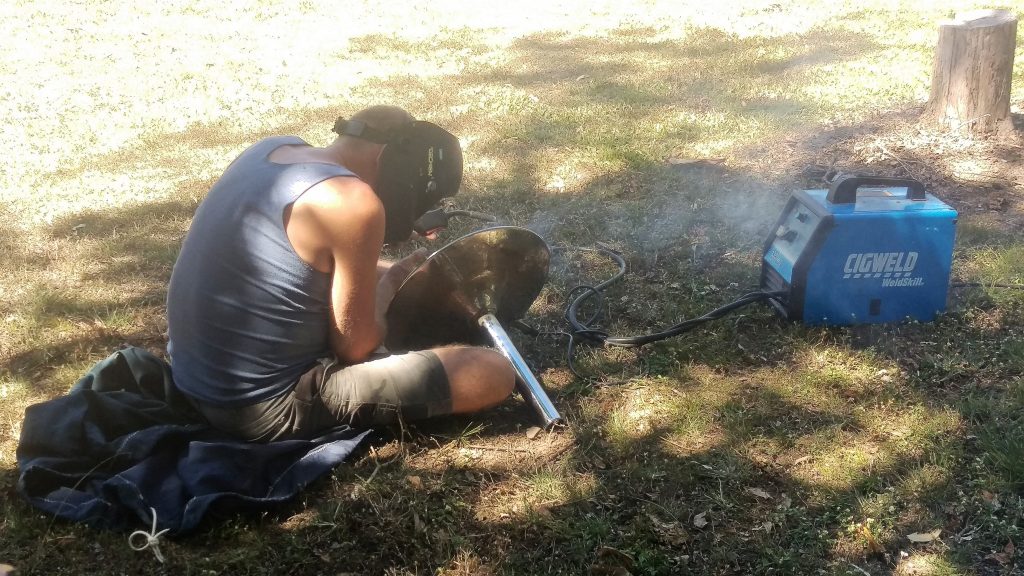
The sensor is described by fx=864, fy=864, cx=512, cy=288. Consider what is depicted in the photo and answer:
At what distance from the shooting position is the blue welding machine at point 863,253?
11.1 feet

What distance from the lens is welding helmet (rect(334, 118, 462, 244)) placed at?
2.91m

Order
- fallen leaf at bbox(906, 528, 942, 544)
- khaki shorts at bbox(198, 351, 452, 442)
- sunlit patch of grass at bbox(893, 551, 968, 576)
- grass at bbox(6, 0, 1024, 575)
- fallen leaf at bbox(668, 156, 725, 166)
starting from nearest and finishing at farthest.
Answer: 1. sunlit patch of grass at bbox(893, 551, 968, 576)
2. fallen leaf at bbox(906, 528, 942, 544)
3. grass at bbox(6, 0, 1024, 575)
4. khaki shorts at bbox(198, 351, 452, 442)
5. fallen leaf at bbox(668, 156, 725, 166)

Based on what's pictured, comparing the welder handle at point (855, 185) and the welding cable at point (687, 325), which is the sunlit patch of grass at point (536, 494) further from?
the welder handle at point (855, 185)

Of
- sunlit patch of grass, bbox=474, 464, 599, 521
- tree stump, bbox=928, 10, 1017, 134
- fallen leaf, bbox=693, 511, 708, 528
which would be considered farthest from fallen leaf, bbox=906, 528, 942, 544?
tree stump, bbox=928, 10, 1017, 134

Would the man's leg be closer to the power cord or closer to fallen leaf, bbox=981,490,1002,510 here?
the power cord

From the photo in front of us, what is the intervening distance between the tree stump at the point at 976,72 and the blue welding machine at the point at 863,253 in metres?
2.23

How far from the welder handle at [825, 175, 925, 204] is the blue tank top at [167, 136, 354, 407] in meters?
1.96

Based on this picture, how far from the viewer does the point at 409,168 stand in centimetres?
295

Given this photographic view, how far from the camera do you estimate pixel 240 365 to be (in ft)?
9.22

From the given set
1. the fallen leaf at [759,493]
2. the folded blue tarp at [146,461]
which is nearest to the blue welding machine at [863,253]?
the fallen leaf at [759,493]

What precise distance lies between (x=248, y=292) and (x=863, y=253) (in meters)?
2.35

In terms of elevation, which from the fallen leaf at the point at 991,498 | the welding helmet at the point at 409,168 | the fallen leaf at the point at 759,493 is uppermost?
the welding helmet at the point at 409,168

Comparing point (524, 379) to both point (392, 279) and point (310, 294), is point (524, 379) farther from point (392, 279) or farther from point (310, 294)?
point (310, 294)

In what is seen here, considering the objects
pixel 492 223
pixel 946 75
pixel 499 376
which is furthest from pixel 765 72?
pixel 499 376
